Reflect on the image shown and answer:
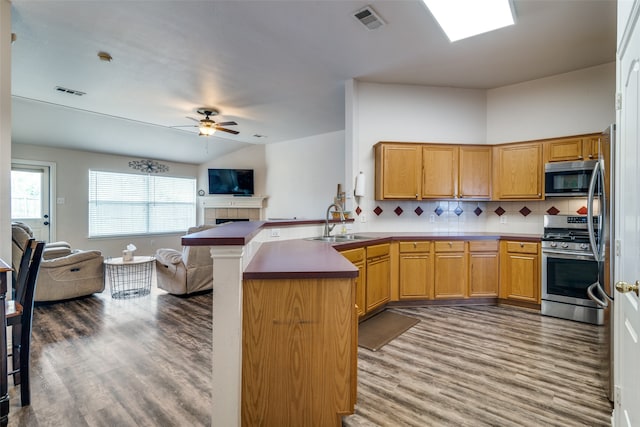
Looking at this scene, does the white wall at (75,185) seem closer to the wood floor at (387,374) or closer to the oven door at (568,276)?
the wood floor at (387,374)

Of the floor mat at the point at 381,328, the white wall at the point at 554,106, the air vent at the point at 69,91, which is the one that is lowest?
the floor mat at the point at 381,328

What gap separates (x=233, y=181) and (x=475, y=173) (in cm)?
556

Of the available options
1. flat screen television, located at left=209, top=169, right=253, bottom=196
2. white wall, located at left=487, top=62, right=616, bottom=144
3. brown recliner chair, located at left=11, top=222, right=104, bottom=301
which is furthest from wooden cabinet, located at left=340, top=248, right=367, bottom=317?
flat screen television, located at left=209, top=169, right=253, bottom=196

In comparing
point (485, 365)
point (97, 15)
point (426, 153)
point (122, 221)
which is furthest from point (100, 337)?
point (122, 221)

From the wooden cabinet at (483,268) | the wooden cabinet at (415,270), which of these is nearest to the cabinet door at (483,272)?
the wooden cabinet at (483,268)

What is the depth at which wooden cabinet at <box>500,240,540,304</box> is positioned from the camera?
3459mm

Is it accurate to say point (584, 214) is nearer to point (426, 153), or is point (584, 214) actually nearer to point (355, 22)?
point (426, 153)

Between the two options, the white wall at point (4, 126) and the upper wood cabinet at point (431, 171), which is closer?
the white wall at point (4, 126)

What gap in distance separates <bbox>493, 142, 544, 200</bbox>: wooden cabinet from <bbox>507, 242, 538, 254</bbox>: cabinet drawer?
0.64 meters

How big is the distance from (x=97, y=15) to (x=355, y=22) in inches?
86.4

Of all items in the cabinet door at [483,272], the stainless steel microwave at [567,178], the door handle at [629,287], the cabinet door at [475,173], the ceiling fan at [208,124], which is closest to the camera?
the door handle at [629,287]

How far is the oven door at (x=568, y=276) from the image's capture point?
313 centimetres

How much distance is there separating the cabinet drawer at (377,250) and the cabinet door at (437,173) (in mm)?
994

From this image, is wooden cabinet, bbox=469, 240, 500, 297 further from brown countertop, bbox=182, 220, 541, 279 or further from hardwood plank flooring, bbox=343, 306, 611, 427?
brown countertop, bbox=182, 220, 541, 279
